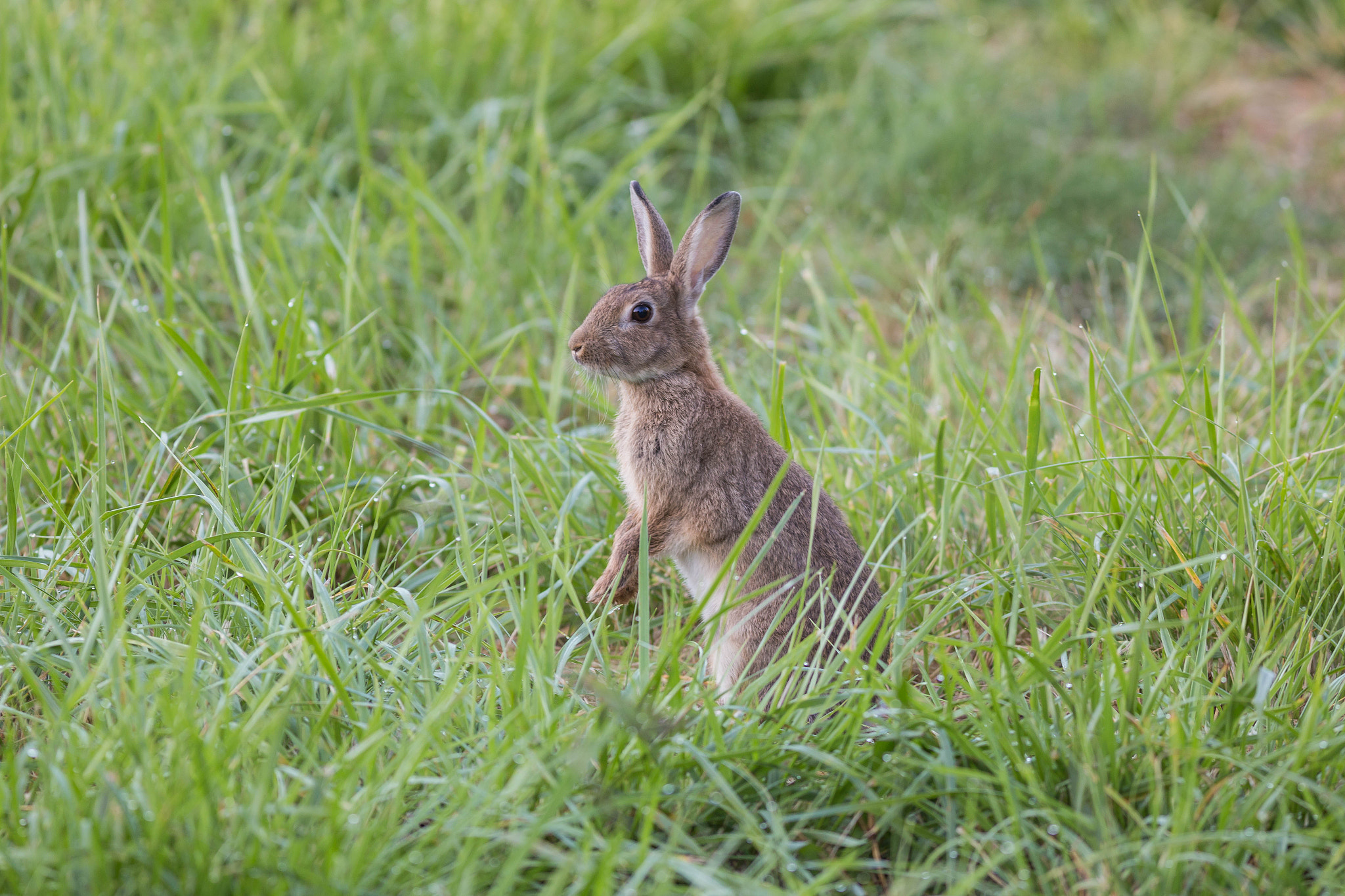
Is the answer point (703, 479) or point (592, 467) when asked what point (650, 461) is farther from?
point (592, 467)

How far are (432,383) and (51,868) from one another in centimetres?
254

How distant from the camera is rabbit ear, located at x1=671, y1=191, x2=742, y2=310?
3.52m

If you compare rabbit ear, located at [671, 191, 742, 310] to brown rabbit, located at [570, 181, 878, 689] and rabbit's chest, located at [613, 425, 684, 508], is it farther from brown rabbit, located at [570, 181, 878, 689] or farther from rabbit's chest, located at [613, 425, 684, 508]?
rabbit's chest, located at [613, 425, 684, 508]

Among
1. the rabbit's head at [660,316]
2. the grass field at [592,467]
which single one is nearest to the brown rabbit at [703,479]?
the rabbit's head at [660,316]

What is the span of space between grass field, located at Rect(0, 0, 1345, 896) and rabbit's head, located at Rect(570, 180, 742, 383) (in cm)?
24

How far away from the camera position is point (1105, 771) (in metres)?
2.43

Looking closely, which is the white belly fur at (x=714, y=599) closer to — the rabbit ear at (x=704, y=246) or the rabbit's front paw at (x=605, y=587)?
the rabbit's front paw at (x=605, y=587)

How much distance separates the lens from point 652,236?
12.1 ft

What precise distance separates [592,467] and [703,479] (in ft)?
1.91

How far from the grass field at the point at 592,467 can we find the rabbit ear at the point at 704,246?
386mm

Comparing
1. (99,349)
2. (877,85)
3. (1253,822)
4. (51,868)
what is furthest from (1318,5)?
(51,868)

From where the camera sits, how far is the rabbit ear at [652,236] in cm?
368

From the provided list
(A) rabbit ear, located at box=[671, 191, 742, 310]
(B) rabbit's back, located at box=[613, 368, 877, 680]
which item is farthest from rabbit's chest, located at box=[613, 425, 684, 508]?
(A) rabbit ear, located at box=[671, 191, 742, 310]

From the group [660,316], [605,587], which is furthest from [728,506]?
[660,316]
